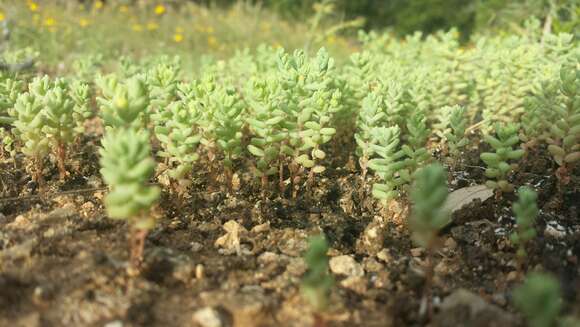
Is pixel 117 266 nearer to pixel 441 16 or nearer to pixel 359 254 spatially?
pixel 359 254

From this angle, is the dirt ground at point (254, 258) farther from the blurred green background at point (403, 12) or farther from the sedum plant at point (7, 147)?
the blurred green background at point (403, 12)

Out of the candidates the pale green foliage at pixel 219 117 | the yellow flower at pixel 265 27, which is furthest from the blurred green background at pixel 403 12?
the pale green foliage at pixel 219 117

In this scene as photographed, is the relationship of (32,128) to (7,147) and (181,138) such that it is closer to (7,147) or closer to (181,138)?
(7,147)

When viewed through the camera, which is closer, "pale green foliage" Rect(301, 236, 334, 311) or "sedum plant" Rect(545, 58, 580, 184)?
"pale green foliage" Rect(301, 236, 334, 311)

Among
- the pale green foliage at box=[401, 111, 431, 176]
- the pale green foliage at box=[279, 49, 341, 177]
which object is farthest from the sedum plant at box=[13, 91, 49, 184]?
the pale green foliage at box=[401, 111, 431, 176]

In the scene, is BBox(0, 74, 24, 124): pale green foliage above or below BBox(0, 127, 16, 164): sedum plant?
above

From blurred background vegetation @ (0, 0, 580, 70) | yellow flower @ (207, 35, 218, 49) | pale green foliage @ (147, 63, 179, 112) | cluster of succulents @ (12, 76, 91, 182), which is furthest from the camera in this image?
yellow flower @ (207, 35, 218, 49)

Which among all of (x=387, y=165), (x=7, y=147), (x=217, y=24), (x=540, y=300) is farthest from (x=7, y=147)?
(x=217, y=24)

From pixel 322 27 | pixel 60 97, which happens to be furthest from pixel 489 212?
pixel 322 27

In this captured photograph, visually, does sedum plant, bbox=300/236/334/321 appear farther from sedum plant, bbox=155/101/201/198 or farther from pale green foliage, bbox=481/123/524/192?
pale green foliage, bbox=481/123/524/192
